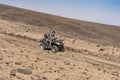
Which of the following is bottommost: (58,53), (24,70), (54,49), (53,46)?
(58,53)

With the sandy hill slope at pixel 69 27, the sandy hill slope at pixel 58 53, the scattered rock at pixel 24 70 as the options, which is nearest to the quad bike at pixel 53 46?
the sandy hill slope at pixel 58 53

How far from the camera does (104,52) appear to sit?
31.3m

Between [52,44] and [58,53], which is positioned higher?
[52,44]

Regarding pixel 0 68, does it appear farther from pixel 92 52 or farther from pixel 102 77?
pixel 92 52

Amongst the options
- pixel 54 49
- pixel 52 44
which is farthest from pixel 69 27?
pixel 54 49

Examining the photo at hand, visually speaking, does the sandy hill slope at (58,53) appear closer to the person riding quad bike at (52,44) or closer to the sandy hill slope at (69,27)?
the sandy hill slope at (69,27)

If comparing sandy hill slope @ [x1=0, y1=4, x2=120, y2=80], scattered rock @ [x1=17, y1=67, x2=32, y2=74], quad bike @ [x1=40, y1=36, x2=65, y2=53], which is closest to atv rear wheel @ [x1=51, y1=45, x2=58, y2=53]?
quad bike @ [x1=40, y1=36, x2=65, y2=53]

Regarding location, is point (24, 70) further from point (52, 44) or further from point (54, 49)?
point (52, 44)

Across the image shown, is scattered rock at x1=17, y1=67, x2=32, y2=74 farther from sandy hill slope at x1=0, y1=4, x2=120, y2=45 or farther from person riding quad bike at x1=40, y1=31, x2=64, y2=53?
sandy hill slope at x1=0, y1=4, x2=120, y2=45

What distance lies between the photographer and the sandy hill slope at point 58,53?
18.0 metres

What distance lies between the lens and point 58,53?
2697 cm

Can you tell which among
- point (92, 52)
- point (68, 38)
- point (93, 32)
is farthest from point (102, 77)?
point (93, 32)

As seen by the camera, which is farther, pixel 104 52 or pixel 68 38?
pixel 68 38

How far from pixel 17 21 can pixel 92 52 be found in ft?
49.8
